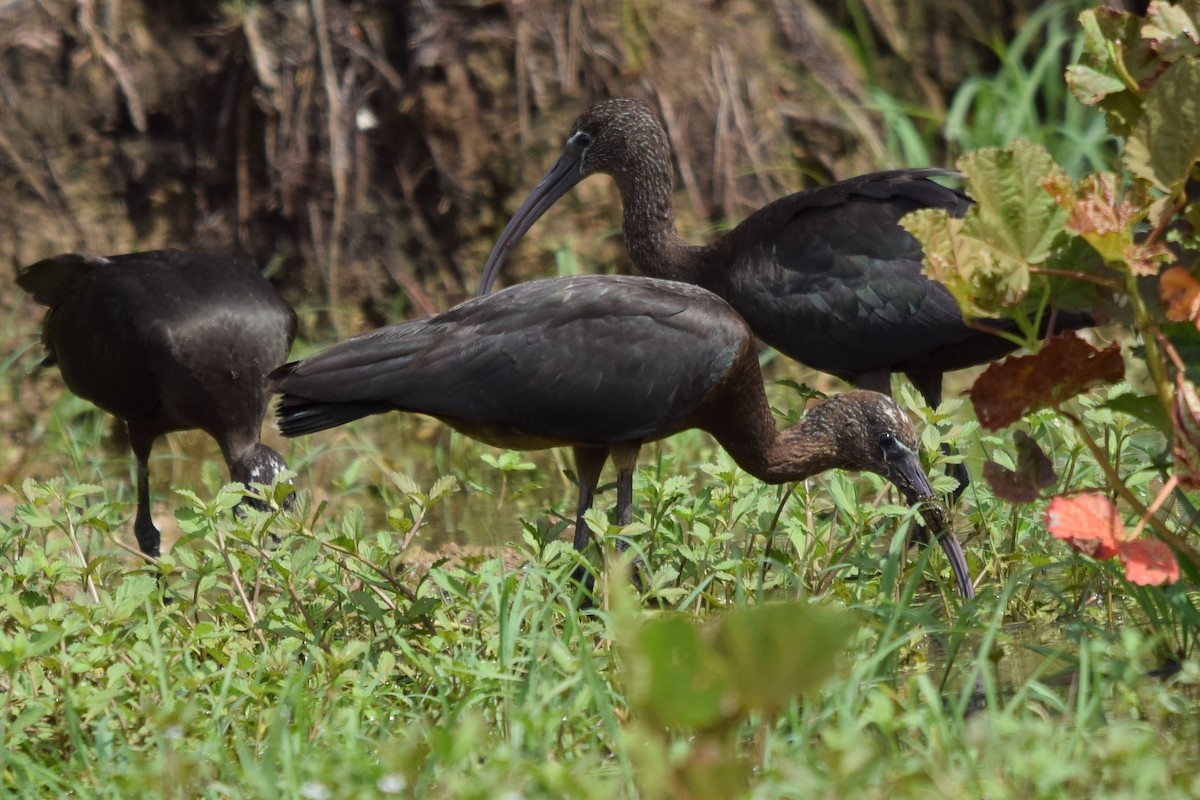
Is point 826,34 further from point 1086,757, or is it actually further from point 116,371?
point 1086,757

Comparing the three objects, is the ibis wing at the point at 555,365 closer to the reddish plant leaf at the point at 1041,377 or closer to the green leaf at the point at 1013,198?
the reddish plant leaf at the point at 1041,377

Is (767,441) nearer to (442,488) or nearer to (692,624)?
(442,488)

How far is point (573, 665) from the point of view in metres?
2.82

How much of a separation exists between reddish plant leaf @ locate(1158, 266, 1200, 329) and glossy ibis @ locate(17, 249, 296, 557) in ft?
10.6

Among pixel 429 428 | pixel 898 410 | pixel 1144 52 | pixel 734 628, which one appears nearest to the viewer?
pixel 734 628

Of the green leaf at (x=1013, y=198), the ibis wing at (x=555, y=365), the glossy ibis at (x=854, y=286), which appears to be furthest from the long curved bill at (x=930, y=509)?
the green leaf at (x=1013, y=198)

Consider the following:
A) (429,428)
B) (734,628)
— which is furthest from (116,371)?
(734,628)

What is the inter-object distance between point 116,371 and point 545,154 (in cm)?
261

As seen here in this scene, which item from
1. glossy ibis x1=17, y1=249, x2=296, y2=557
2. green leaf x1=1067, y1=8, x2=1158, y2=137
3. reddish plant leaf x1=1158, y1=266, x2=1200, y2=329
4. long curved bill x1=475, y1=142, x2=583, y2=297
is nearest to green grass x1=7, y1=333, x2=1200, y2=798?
reddish plant leaf x1=1158, y1=266, x2=1200, y2=329

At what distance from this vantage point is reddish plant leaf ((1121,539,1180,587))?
2.64m

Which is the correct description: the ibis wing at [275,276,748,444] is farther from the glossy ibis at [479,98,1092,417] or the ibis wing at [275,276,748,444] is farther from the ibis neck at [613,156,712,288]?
the ibis neck at [613,156,712,288]

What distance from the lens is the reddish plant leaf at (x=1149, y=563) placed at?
2645mm

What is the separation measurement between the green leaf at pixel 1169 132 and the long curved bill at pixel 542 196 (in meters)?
3.19

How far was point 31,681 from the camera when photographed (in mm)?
3141
